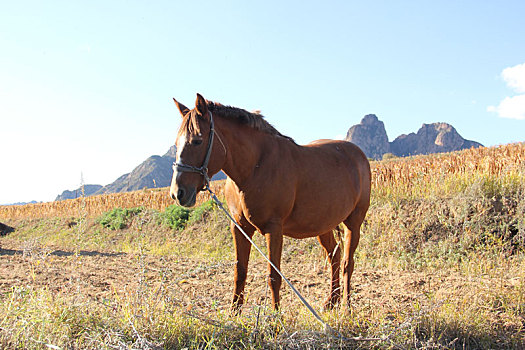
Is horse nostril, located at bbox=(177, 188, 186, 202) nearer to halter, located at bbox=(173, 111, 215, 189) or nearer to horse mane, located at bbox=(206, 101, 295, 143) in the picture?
halter, located at bbox=(173, 111, 215, 189)

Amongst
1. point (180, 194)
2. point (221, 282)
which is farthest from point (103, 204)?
point (180, 194)

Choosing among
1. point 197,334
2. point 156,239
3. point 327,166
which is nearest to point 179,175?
point 197,334

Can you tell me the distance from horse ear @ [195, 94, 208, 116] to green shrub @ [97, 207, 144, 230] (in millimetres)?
12549

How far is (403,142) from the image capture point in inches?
7736

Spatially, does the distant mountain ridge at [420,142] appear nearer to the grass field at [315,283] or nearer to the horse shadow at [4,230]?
the horse shadow at [4,230]

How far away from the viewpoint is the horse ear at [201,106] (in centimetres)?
306

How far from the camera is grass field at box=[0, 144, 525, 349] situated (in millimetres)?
2709

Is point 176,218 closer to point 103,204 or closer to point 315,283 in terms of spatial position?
point 315,283

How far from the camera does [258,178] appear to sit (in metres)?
3.29

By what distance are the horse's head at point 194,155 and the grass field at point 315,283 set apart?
605 millimetres

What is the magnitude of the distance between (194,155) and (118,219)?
13.7m

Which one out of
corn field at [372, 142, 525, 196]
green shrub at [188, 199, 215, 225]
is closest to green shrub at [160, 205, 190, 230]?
green shrub at [188, 199, 215, 225]

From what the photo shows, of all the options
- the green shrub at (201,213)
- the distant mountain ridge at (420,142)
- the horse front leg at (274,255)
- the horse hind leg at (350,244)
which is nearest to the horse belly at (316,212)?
the horse front leg at (274,255)

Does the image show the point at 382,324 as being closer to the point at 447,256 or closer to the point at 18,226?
the point at 447,256
